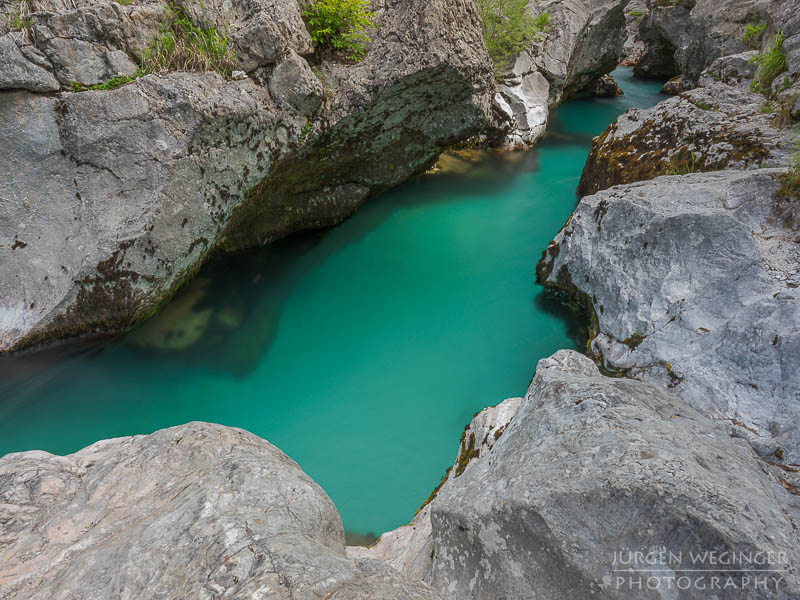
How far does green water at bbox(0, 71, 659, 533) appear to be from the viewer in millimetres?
4676

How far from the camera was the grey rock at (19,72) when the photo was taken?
4203 millimetres

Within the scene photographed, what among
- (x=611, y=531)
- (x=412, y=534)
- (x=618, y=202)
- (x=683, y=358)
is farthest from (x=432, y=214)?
(x=611, y=531)

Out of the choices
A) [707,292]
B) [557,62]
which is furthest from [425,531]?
[557,62]

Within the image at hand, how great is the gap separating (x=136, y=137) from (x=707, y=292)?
5.89 m

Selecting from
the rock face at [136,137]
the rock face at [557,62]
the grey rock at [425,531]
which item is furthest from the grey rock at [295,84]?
the rock face at [557,62]

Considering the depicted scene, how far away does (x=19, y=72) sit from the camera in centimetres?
428

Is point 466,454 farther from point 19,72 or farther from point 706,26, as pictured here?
point 706,26

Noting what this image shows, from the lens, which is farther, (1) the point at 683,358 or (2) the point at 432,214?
(2) the point at 432,214

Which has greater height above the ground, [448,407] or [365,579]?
[365,579]

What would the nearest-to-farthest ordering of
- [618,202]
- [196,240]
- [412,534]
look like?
[412,534]
[618,202]
[196,240]

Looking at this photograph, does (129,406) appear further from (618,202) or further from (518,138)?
(518,138)

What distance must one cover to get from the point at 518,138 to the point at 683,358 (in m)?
8.35

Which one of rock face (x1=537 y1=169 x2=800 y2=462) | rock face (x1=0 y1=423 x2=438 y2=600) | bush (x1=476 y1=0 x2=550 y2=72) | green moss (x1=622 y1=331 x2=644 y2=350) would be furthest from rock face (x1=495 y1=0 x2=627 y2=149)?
rock face (x1=0 y1=423 x2=438 y2=600)

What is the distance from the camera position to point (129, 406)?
16.5ft
